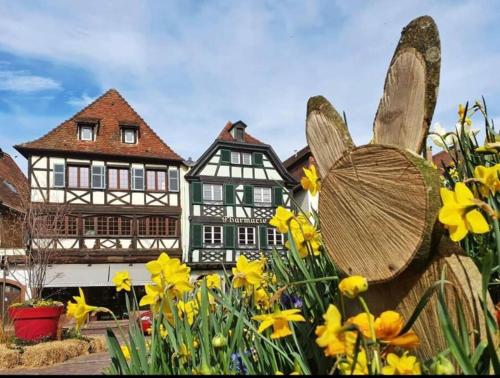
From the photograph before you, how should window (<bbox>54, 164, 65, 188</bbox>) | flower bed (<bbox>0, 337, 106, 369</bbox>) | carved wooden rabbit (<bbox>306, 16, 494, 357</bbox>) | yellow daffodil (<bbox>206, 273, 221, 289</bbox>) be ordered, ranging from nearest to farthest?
carved wooden rabbit (<bbox>306, 16, 494, 357</bbox>)
yellow daffodil (<bbox>206, 273, 221, 289</bbox>)
flower bed (<bbox>0, 337, 106, 369</bbox>)
window (<bbox>54, 164, 65, 188</bbox>)

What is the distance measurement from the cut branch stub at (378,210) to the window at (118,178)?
18.8 meters

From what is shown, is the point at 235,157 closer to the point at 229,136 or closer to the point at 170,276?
the point at 229,136

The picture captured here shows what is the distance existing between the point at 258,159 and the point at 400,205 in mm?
20698

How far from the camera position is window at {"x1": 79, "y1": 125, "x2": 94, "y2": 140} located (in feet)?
64.9

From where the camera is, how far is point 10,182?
24.0 m

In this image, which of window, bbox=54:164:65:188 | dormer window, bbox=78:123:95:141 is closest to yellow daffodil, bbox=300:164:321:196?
window, bbox=54:164:65:188

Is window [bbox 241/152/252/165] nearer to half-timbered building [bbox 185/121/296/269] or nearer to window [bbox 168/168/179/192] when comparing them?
half-timbered building [bbox 185/121/296/269]

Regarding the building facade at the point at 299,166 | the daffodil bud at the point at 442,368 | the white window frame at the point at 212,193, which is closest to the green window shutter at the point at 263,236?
the white window frame at the point at 212,193

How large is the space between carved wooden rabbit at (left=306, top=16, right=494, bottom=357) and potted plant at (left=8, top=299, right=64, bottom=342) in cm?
883

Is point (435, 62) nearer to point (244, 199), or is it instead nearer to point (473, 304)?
point (473, 304)

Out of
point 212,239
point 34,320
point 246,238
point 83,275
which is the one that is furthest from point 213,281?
point 246,238

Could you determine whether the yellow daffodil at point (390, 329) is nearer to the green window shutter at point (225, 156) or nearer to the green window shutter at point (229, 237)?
the green window shutter at point (229, 237)

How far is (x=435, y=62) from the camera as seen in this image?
47.3 inches

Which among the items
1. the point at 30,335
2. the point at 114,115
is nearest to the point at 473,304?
the point at 30,335
